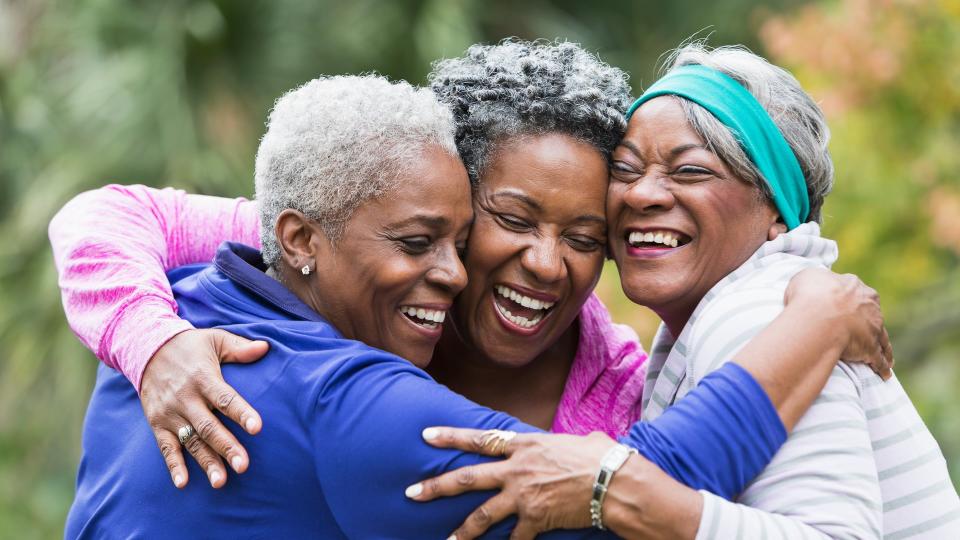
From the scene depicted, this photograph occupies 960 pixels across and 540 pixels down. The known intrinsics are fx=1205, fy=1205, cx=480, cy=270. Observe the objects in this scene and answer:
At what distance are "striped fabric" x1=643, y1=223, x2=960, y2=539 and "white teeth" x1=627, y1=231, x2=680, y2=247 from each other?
0.20 meters

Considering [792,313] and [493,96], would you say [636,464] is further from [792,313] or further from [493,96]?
[493,96]

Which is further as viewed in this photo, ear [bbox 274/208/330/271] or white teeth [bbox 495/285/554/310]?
white teeth [bbox 495/285/554/310]

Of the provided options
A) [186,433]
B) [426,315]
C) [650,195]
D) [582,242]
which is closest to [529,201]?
[582,242]

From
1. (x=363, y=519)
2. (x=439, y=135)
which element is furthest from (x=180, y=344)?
(x=439, y=135)

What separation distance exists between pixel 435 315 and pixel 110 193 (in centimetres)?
121

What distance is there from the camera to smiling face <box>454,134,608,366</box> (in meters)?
3.37

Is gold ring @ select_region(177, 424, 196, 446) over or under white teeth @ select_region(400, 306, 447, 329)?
under

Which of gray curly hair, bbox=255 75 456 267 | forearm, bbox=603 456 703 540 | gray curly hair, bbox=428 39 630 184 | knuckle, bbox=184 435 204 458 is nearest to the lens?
forearm, bbox=603 456 703 540

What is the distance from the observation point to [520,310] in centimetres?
353

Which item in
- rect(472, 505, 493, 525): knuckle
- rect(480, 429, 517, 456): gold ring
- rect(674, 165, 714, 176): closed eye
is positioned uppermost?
rect(674, 165, 714, 176): closed eye

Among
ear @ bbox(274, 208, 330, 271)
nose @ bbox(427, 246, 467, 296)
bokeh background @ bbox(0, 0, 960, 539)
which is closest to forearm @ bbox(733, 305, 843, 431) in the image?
nose @ bbox(427, 246, 467, 296)

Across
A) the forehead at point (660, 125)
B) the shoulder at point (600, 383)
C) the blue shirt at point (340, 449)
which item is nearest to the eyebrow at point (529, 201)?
the forehead at point (660, 125)

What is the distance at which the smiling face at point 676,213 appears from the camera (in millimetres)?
3281

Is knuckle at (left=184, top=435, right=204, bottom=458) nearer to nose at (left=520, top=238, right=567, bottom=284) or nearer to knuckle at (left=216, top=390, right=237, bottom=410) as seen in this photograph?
knuckle at (left=216, top=390, right=237, bottom=410)
